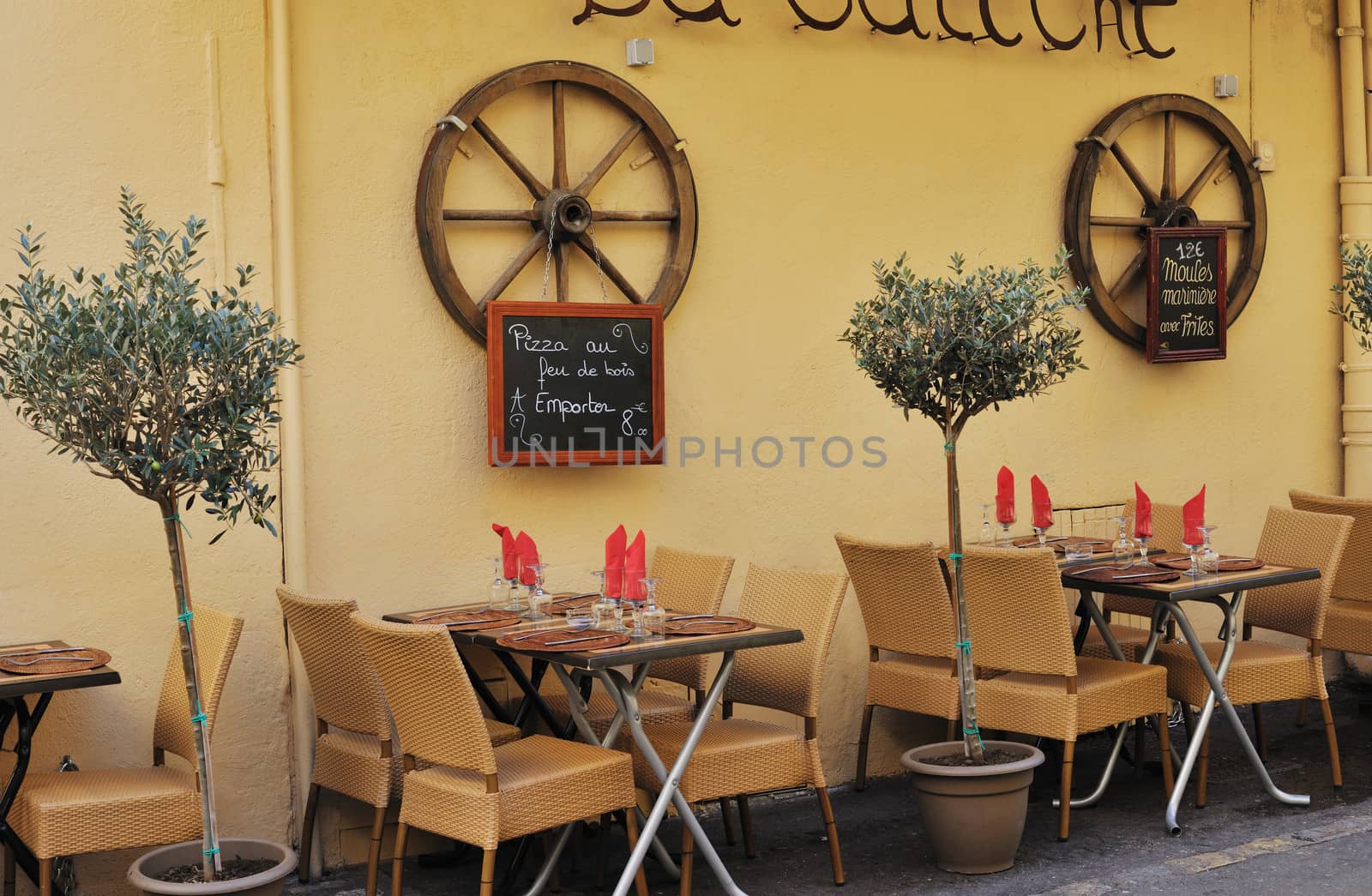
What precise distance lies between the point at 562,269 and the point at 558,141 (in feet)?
1.46

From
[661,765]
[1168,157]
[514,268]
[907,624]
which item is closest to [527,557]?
[661,765]

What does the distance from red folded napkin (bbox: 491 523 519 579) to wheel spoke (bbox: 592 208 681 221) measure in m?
1.18

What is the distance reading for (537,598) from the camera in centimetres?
470

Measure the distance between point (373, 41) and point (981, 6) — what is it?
254cm

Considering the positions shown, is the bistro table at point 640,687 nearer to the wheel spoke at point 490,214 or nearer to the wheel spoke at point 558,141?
the wheel spoke at point 490,214

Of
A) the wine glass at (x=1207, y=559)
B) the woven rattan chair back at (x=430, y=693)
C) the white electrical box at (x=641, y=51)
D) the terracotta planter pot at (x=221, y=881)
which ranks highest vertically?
the white electrical box at (x=641, y=51)

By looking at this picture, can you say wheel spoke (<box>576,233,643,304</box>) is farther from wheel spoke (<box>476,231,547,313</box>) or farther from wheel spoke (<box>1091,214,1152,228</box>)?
wheel spoke (<box>1091,214,1152,228</box>)

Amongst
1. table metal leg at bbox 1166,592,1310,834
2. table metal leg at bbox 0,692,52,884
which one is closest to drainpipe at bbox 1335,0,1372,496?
table metal leg at bbox 1166,592,1310,834

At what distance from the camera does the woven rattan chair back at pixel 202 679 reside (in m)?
4.09

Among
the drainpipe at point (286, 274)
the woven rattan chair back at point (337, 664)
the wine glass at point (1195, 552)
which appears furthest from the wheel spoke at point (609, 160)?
the wine glass at point (1195, 552)

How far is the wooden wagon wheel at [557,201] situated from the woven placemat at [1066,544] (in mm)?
1724

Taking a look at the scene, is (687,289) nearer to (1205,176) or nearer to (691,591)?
(691,591)

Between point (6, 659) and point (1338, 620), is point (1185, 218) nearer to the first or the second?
point (1338, 620)

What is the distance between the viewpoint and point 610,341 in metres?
5.23
